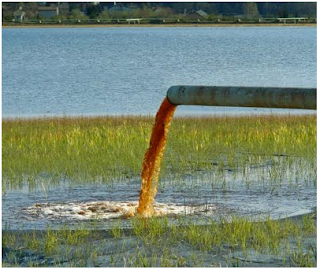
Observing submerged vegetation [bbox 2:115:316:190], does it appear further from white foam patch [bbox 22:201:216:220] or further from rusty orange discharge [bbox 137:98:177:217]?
rusty orange discharge [bbox 137:98:177:217]

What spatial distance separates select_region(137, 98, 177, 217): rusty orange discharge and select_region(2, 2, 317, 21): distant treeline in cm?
9403

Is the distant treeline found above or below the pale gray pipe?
below

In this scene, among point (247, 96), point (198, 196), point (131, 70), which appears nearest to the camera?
point (247, 96)

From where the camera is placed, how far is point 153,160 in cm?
1064

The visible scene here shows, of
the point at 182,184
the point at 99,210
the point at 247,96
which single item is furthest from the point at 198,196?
the point at 247,96

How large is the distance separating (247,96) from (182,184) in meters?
3.64

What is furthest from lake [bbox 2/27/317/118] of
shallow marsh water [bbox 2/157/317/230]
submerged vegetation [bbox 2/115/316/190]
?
shallow marsh water [bbox 2/157/317/230]

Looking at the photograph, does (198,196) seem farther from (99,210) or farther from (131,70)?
(131,70)

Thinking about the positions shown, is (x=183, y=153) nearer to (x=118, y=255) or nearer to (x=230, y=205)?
(x=230, y=205)

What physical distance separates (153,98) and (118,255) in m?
33.9

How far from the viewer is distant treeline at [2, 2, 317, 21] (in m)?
108

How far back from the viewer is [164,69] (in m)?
61.1

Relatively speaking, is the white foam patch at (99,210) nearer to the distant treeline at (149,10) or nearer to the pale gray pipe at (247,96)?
the pale gray pipe at (247,96)

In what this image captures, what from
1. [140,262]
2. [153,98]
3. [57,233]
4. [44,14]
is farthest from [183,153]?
[44,14]
